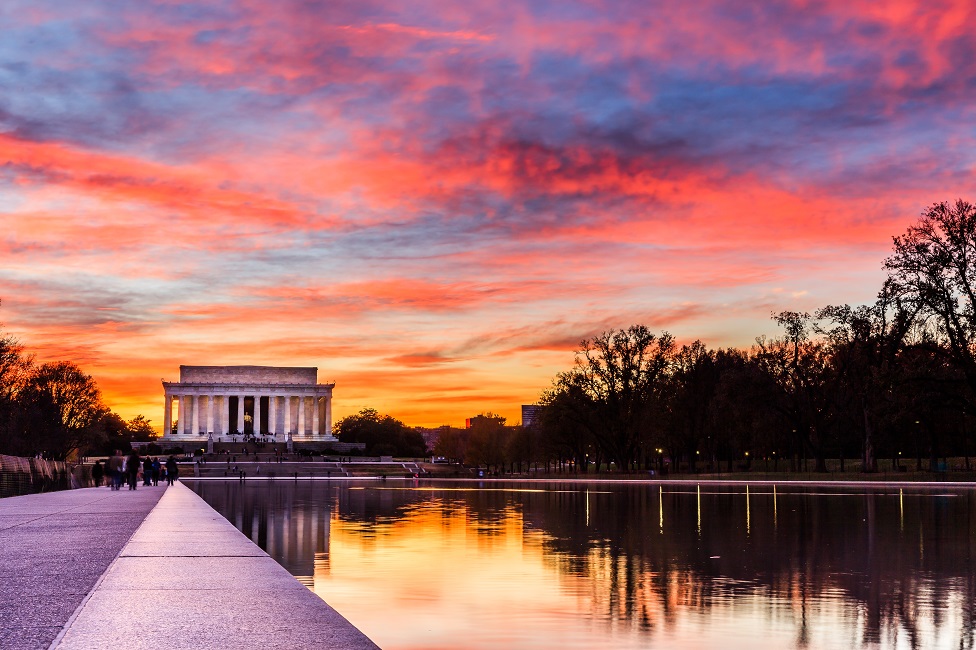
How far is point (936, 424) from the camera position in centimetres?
8538

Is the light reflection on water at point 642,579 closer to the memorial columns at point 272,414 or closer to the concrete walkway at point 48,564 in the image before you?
the concrete walkway at point 48,564

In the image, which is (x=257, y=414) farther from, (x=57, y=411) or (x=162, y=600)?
(x=162, y=600)

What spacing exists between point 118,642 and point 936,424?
8777 centimetres

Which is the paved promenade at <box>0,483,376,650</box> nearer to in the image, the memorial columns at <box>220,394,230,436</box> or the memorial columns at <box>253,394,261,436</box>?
the memorial columns at <box>253,394,261,436</box>

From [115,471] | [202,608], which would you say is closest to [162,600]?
[202,608]

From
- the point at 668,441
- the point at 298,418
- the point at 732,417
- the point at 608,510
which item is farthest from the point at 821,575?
the point at 298,418

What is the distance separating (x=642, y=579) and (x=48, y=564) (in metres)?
7.02

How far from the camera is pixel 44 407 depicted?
100 m

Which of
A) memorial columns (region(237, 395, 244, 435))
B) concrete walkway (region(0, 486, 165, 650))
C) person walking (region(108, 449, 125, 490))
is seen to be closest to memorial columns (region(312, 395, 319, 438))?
memorial columns (region(237, 395, 244, 435))

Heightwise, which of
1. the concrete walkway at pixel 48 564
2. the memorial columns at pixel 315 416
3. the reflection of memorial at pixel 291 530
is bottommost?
the reflection of memorial at pixel 291 530

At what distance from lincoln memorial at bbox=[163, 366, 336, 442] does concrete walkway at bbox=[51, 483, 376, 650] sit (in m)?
157

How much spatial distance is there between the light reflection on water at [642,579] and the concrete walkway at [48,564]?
262 cm

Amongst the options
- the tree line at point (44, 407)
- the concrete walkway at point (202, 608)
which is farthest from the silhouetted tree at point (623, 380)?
the concrete walkway at point (202, 608)

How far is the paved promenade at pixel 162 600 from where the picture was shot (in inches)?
276
